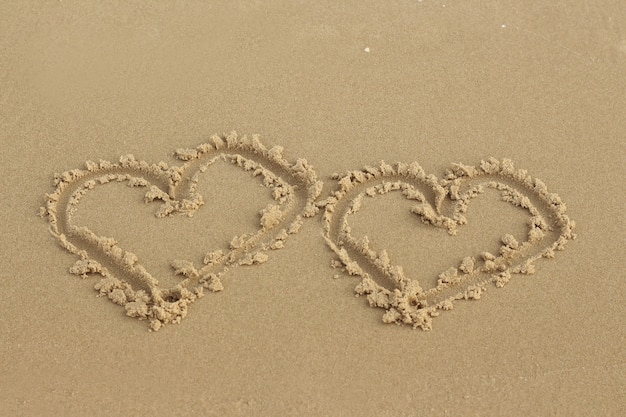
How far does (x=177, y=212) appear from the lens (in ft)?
8.52

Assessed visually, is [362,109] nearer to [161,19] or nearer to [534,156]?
[534,156]

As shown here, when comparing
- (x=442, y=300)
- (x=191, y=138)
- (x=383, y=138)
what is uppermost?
(x=383, y=138)

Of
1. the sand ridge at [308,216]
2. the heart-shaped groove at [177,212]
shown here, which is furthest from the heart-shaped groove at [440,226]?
the heart-shaped groove at [177,212]

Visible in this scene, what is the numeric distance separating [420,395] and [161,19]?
223 cm

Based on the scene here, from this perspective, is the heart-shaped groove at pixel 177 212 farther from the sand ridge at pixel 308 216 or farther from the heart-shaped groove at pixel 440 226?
the heart-shaped groove at pixel 440 226

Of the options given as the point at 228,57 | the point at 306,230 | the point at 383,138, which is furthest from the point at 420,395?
the point at 228,57

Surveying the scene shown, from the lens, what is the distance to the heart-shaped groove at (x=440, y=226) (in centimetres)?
238

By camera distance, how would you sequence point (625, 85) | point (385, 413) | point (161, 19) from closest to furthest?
point (385, 413), point (625, 85), point (161, 19)

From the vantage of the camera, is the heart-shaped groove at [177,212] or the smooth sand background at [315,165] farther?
the heart-shaped groove at [177,212]

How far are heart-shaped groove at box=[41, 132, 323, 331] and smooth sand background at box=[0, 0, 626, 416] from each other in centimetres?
6

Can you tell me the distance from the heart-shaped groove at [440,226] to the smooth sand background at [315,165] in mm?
56

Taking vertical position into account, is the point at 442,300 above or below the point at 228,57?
below

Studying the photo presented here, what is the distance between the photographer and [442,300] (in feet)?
7.82

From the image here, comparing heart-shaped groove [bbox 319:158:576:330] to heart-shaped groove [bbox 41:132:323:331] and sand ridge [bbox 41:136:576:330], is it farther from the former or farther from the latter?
heart-shaped groove [bbox 41:132:323:331]
